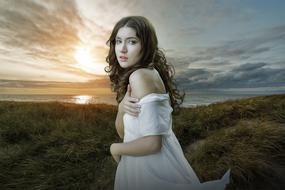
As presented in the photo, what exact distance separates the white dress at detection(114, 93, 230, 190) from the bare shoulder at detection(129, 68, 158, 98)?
0.03 metres

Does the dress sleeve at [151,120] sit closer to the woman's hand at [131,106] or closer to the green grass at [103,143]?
the woman's hand at [131,106]

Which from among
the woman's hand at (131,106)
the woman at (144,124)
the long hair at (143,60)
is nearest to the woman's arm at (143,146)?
the woman at (144,124)

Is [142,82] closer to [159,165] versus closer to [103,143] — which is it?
[159,165]

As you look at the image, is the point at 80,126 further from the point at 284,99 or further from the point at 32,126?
the point at 284,99

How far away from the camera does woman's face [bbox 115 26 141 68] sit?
1.51 m

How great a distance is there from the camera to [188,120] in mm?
3959

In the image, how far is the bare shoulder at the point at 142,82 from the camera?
1363mm

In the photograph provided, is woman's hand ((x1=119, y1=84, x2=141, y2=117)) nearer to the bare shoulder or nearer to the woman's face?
the bare shoulder

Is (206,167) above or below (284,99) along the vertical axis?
below

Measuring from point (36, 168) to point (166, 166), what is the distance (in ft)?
5.99

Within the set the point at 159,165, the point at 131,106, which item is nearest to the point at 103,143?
the point at 159,165

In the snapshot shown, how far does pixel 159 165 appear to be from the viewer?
1.49 metres

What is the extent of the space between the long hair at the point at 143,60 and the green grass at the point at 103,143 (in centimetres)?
131

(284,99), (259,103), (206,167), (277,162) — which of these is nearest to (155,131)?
(206,167)
